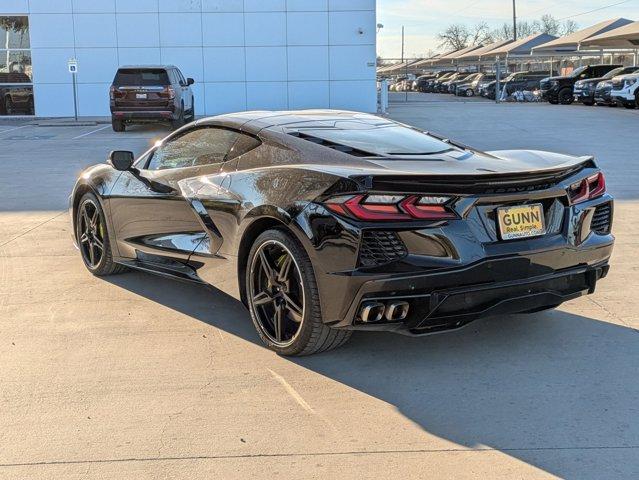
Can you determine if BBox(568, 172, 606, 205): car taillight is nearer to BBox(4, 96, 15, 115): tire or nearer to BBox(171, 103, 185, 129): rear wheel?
BBox(171, 103, 185, 129): rear wheel

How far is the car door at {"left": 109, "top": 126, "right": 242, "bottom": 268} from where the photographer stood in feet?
16.1

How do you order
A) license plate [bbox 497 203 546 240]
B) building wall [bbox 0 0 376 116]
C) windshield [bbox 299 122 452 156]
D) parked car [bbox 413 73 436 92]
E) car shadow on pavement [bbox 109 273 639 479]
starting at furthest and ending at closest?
parked car [bbox 413 73 436 92]
building wall [bbox 0 0 376 116]
windshield [bbox 299 122 452 156]
license plate [bbox 497 203 546 240]
car shadow on pavement [bbox 109 273 639 479]

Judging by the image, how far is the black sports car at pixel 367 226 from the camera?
3.72 metres

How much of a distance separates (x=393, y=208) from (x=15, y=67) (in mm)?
29782

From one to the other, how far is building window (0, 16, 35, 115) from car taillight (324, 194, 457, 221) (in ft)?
96.0

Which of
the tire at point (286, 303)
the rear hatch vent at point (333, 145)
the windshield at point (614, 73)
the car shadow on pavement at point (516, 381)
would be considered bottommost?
the car shadow on pavement at point (516, 381)

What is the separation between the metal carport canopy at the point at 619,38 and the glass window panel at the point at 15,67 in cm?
2742

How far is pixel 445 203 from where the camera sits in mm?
3758

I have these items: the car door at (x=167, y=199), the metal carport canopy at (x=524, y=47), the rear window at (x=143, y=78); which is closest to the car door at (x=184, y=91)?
the rear window at (x=143, y=78)

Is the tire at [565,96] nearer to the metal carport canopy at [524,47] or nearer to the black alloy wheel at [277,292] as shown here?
the metal carport canopy at [524,47]

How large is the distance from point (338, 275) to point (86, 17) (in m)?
28.3

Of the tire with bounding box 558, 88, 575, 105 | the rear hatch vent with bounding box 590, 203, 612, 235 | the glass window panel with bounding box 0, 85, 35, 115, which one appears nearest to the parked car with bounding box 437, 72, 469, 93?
the tire with bounding box 558, 88, 575, 105

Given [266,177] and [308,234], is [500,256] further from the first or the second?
[266,177]

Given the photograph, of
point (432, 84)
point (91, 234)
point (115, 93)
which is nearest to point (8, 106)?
point (115, 93)
